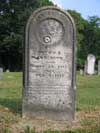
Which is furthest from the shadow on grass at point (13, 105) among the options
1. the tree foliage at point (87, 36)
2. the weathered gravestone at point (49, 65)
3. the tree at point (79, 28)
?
the tree foliage at point (87, 36)

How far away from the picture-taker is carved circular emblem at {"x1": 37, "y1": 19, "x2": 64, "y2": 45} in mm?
9992

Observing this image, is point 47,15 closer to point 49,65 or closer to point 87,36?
point 49,65

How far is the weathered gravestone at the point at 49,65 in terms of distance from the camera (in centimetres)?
999

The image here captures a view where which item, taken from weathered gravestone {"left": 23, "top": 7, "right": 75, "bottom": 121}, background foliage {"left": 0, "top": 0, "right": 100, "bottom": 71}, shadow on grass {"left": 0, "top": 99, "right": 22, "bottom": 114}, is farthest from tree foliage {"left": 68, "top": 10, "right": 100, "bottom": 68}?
weathered gravestone {"left": 23, "top": 7, "right": 75, "bottom": 121}

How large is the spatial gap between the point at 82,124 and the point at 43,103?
101cm

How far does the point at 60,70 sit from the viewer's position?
10.0m

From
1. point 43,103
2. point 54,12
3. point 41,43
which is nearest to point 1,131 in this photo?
point 43,103

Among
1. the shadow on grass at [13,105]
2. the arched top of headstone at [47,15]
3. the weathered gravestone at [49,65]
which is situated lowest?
the shadow on grass at [13,105]

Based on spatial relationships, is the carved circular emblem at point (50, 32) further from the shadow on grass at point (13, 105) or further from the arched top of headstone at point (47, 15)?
the shadow on grass at point (13, 105)

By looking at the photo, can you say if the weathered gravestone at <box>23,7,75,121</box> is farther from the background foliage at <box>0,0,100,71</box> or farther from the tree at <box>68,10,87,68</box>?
the tree at <box>68,10,87,68</box>

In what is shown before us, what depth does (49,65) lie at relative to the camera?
1002 centimetres

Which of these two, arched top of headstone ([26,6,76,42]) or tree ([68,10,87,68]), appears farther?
tree ([68,10,87,68])

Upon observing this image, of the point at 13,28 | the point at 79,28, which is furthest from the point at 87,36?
the point at 13,28

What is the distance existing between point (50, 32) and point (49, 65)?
713 millimetres
